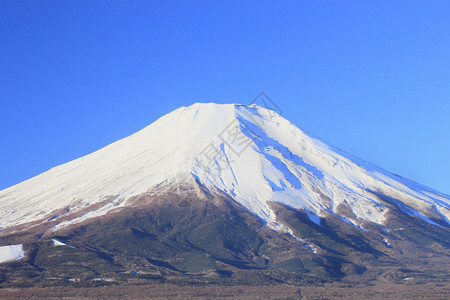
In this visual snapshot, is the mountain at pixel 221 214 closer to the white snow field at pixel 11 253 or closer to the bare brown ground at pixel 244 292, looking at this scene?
the white snow field at pixel 11 253

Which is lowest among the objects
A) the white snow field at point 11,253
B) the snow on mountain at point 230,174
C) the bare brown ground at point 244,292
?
the bare brown ground at point 244,292

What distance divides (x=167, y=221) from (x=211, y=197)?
13727mm

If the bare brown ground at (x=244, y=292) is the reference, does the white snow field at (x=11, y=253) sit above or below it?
above

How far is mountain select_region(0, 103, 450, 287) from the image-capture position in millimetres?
100938

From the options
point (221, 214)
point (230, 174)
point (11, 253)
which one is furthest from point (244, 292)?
point (230, 174)

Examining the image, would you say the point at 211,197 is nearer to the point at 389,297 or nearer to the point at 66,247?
the point at 66,247

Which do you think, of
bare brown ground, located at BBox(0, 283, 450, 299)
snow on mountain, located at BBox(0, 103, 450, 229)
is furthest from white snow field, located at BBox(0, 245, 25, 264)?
snow on mountain, located at BBox(0, 103, 450, 229)

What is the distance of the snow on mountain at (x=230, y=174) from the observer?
136750 millimetres

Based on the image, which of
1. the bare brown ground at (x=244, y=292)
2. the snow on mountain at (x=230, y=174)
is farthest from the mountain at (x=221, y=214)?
the bare brown ground at (x=244, y=292)

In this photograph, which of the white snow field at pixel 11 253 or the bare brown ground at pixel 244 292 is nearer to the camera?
the bare brown ground at pixel 244 292

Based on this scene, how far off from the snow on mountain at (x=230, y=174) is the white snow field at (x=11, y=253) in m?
24.1

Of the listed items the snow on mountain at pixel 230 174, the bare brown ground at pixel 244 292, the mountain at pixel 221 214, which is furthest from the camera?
the snow on mountain at pixel 230 174

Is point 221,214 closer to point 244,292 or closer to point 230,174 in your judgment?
point 230,174

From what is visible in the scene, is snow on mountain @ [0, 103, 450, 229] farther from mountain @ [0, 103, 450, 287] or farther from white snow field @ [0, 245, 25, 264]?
white snow field @ [0, 245, 25, 264]
